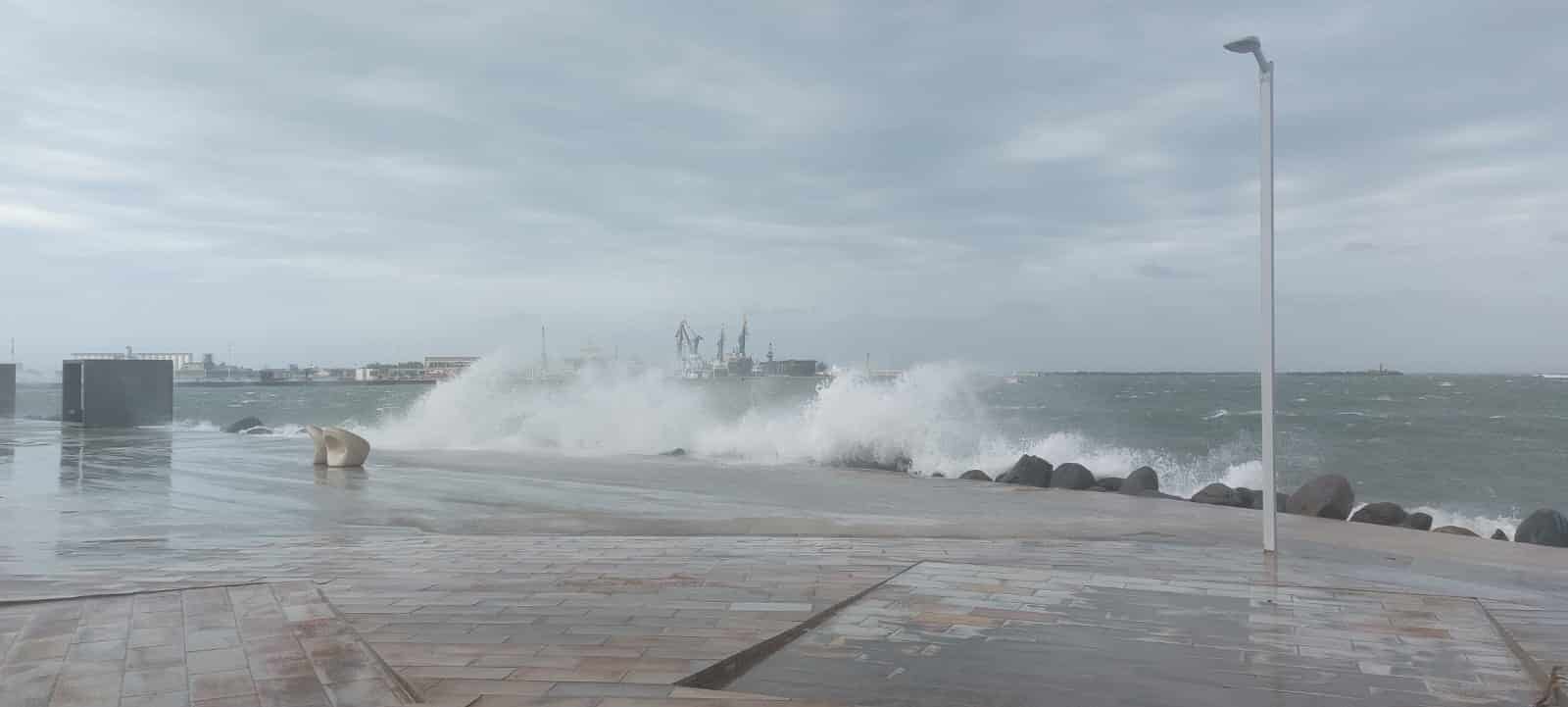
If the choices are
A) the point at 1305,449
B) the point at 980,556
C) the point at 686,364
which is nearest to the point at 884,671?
the point at 980,556

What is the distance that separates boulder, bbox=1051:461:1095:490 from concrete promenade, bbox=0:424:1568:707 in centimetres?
436

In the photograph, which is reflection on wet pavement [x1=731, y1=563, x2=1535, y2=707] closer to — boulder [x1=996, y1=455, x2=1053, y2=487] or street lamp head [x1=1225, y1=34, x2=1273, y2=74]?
street lamp head [x1=1225, y1=34, x2=1273, y2=74]

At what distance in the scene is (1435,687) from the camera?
13.2 ft

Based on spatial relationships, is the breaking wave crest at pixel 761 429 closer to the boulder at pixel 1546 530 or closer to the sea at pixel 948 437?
the sea at pixel 948 437

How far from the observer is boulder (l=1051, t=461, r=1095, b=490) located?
48.7 ft

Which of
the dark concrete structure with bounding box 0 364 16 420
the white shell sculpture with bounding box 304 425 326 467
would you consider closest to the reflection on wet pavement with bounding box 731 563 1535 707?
the white shell sculpture with bounding box 304 425 326 467

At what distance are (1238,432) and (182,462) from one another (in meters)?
37.3

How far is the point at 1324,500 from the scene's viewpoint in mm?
11484

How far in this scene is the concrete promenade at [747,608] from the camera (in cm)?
388

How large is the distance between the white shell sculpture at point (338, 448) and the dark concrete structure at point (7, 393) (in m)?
23.5

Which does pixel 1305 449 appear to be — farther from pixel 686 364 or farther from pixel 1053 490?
pixel 686 364

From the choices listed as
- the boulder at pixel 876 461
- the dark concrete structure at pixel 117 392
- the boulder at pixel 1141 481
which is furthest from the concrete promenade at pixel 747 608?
the dark concrete structure at pixel 117 392

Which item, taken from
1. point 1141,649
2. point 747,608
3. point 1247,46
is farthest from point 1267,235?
point 747,608

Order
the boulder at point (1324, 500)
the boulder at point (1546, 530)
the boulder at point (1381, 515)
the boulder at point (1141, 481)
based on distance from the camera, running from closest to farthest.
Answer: the boulder at point (1546, 530), the boulder at point (1324, 500), the boulder at point (1381, 515), the boulder at point (1141, 481)
